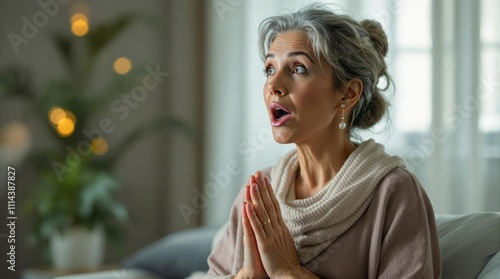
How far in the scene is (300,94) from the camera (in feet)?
5.90

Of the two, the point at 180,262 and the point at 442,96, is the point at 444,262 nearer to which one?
the point at 180,262

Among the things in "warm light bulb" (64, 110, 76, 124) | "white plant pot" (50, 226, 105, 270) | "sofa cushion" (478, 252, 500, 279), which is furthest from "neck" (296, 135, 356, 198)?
"warm light bulb" (64, 110, 76, 124)

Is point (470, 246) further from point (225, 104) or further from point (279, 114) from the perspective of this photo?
point (225, 104)

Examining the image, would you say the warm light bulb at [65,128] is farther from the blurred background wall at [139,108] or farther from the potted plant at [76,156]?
the blurred background wall at [139,108]

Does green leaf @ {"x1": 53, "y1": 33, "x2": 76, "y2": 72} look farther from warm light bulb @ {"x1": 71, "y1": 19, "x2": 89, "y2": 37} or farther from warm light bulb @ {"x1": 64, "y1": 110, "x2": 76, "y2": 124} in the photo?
warm light bulb @ {"x1": 64, "y1": 110, "x2": 76, "y2": 124}

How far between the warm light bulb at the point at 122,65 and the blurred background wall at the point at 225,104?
0.04m

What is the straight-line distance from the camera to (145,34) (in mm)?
4891

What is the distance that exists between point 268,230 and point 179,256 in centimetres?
133

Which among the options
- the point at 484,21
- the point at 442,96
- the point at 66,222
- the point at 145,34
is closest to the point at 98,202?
the point at 66,222

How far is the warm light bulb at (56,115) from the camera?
4.41 m

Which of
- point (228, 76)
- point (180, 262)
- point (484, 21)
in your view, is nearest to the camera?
point (180, 262)

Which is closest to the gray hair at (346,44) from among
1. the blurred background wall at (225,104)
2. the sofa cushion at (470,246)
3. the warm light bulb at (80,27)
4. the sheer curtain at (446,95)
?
the sofa cushion at (470,246)

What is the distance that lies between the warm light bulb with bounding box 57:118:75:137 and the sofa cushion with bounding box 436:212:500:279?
2967 mm

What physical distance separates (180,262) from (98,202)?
1356 mm
